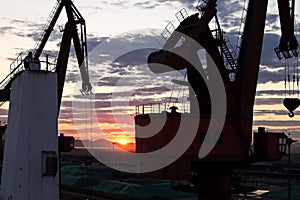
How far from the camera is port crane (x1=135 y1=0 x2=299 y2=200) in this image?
21.0 m

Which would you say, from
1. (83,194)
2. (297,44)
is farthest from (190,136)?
(83,194)

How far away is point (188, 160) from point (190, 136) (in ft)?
3.64

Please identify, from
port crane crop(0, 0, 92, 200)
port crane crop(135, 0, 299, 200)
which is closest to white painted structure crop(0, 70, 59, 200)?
port crane crop(0, 0, 92, 200)

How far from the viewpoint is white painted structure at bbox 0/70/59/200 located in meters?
9.31

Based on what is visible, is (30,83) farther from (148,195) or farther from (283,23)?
(148,195)

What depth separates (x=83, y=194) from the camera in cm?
4778

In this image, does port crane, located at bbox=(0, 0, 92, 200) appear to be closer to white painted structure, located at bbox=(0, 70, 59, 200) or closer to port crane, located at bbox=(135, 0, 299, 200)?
white painted structure, located at bbox=(0, 70, 59, 200)

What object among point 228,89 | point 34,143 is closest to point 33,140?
point 34,143

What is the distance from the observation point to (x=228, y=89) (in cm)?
2191

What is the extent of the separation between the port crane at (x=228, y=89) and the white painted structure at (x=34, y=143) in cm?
1026

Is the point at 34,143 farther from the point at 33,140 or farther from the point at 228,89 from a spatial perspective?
the point at 228,89

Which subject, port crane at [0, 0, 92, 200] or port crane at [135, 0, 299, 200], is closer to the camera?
port crane at [0, 0, 92, 200]

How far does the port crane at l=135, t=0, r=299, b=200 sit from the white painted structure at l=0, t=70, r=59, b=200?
33.7ft

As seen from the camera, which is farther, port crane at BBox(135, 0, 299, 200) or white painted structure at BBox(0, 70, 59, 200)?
port crane at BBox(135, 0, 299, 200)
